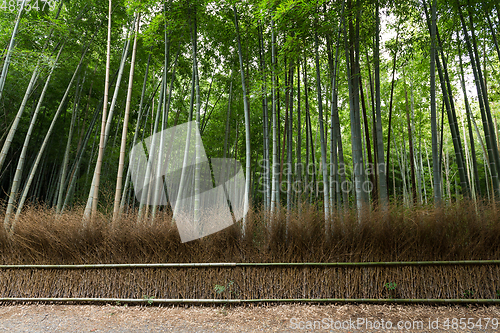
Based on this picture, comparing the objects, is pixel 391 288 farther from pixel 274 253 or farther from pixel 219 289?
pixel 219 289

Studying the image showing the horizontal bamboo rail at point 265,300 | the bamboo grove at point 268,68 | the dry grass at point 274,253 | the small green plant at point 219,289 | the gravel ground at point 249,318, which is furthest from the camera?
the bamboo grove at point 268,68

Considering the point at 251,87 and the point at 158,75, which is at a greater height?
the point at 158,75

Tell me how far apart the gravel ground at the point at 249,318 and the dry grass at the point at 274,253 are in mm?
140

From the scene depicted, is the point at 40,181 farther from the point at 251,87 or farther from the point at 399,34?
the point at 399,34

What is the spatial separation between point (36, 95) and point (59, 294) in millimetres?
4851

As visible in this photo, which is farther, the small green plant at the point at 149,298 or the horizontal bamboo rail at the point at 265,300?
A: the small green plant at the point at 149,298

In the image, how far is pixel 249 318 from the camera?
2.36 meters

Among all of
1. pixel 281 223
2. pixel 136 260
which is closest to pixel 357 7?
pixel 281 223

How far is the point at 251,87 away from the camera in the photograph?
410cm

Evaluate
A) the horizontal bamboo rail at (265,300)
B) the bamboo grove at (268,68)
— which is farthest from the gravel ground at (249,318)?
the bamboo grove at (268,68)

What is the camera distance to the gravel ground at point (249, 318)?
2.16 metres

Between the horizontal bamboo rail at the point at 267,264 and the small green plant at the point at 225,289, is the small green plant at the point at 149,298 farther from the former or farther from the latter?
the small green plant at the point at 225,289

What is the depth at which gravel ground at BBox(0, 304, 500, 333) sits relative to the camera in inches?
85.0

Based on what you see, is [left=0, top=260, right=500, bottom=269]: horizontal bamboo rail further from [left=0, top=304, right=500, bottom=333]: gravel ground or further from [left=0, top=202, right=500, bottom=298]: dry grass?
[left=0, top=304, right=500, bottom=333]: gravel ground
